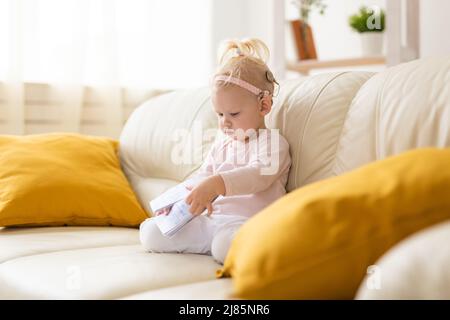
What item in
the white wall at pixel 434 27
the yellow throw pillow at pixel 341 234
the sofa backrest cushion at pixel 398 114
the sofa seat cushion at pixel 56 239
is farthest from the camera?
the white wall at pixel 434 27

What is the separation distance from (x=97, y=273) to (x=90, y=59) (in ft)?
6.33

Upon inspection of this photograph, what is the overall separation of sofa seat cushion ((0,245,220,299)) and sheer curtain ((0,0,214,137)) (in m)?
1.52

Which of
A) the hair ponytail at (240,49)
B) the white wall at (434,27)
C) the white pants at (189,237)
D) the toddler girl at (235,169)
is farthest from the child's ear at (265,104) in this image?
the white wall at (434,27)

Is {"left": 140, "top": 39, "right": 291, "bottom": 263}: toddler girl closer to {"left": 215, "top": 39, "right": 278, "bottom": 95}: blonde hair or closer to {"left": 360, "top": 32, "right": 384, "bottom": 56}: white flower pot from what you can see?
{"left": 215, "top": 39, "right": 278, "bottom": 95}: blonde hair

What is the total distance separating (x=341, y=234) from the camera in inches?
34.3

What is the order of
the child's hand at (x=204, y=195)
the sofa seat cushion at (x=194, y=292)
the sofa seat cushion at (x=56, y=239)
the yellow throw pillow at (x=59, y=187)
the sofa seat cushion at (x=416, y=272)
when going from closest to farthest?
the sofa seat cushion at (x=416, y=272), the sofa seat cushion at (x=194, y=292), the child's hand at (x=204, y=195), the sofa seat cushion at (x=56, y=239), the yellow throw pillow at (x=59, y=187)

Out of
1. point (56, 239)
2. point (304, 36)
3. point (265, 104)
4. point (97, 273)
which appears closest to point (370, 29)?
point (304, 36)

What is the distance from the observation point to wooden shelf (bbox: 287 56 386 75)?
2.68 m

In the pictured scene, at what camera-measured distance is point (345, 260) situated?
34.7 inches

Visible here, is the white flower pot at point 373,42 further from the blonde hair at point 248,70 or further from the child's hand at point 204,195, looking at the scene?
the child's hand at point 204,195

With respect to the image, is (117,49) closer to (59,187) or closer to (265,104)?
(59,187)

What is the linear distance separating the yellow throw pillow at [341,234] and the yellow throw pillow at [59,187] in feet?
3.68

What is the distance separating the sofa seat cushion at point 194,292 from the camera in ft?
3.39
